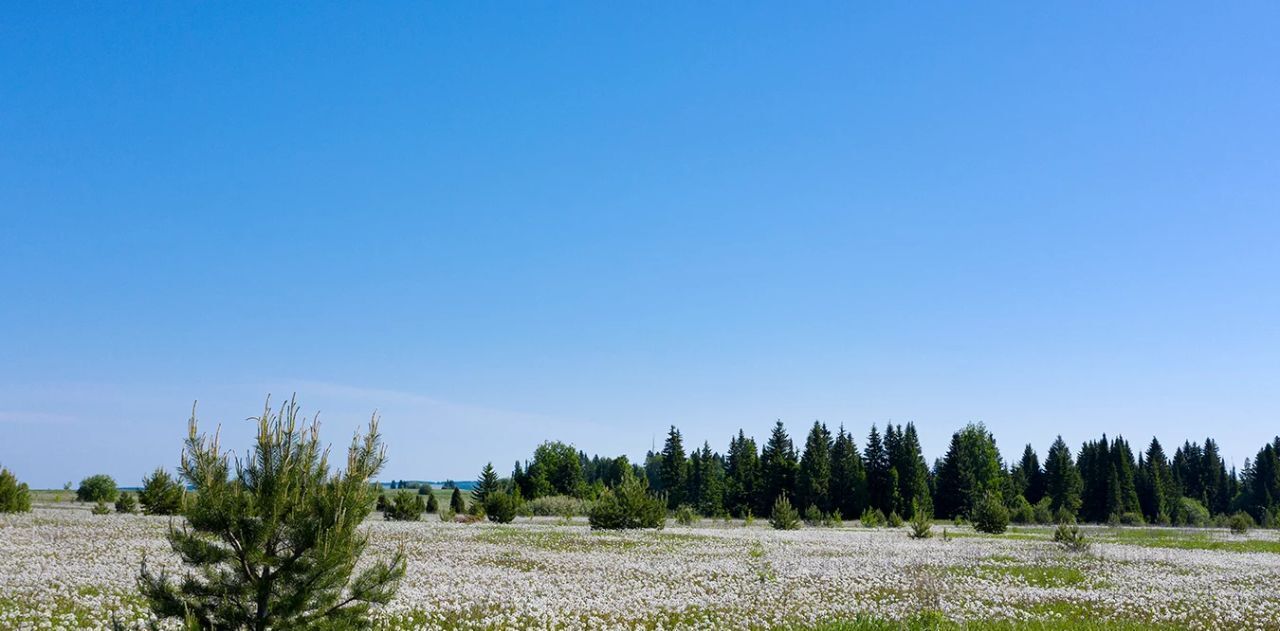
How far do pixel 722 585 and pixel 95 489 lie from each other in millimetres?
74842

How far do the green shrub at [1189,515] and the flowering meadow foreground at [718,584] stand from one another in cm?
6433

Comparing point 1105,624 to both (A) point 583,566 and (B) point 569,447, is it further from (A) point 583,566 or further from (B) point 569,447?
(B) point 569,447

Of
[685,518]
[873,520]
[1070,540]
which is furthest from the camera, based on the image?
[873,520]

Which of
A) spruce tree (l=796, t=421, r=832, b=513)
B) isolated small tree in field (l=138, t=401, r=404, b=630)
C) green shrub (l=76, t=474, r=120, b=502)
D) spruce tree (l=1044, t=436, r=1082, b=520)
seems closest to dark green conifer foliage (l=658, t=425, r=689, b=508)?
spruce tree (l=796, t=421, r=832, b=513)

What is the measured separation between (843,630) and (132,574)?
17098mm

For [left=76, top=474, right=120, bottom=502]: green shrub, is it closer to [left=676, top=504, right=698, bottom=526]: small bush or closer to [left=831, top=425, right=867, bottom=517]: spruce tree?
[left=676, top=504, right=698, bottom=526]: small bush

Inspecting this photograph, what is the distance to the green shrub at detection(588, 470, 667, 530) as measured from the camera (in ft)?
154

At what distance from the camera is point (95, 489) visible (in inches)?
2931

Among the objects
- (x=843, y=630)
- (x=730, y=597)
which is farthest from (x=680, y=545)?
(x=843, y=630)

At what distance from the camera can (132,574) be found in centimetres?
1980

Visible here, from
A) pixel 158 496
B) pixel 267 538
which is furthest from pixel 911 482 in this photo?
pixel 267 538

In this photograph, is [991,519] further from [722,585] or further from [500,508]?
[722,585]

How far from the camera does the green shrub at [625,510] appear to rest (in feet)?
154

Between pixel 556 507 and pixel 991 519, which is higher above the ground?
pixel 991 519
